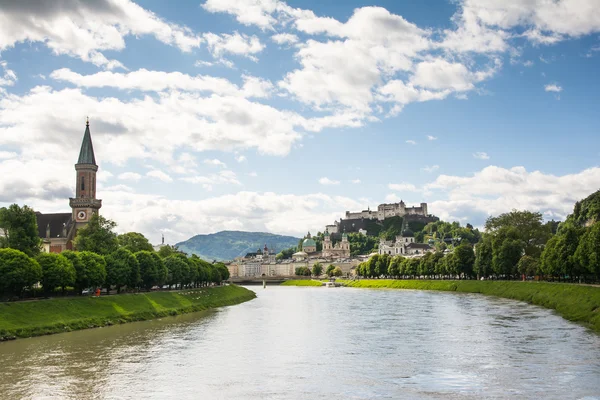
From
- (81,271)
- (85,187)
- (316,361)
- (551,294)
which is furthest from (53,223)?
(316,361)

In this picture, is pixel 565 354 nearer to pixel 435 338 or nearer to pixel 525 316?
pixel 435 338

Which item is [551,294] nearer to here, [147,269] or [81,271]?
[147,269]

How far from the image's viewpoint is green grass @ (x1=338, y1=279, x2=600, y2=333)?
6128 centimetres

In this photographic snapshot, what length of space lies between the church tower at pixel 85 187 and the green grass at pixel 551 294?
72571 mm

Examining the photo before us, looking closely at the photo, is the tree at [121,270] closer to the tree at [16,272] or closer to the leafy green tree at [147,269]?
the leafy green tree at [147,269]

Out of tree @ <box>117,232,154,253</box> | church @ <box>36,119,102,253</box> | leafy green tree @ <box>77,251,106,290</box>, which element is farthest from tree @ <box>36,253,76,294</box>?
church @ <box>36,119,102,253</box>

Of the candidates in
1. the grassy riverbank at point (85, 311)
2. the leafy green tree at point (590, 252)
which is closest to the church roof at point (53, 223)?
the grassy riverbank at point (85, 311)

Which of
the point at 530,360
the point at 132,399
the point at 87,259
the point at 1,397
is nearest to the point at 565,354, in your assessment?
the point at 530,360

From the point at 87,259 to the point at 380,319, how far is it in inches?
1327

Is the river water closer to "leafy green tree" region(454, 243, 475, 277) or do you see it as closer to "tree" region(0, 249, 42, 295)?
"tree" region(0, 249, 42, 295)

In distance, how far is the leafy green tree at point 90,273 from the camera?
238 ft

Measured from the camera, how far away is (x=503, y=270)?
11788 cm

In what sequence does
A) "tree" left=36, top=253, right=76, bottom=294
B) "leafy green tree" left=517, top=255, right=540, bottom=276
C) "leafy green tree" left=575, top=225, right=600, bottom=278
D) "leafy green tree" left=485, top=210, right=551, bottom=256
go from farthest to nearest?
"leafy green tree" left=485, top=210, right=551, bottom=256, "leafy green tree" left=517, top=255, right=540, bottom=276, "leafy green tree" left=575, top=225, right=600, bottom=278, "tree" left=36, top=253, right=76, bottom=294

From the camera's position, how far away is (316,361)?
1626 inches
